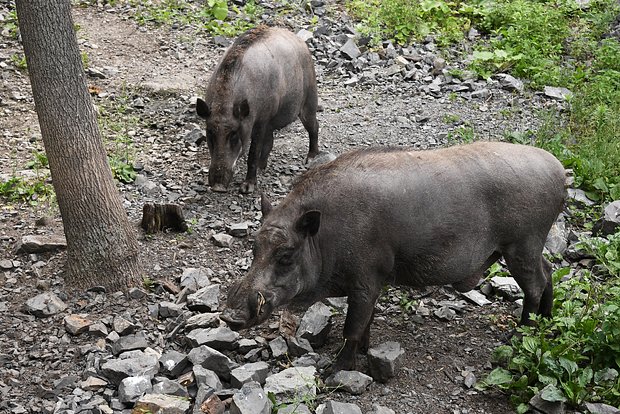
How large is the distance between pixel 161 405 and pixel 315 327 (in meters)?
1.50

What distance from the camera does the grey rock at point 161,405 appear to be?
532 cm

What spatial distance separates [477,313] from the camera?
278 inches

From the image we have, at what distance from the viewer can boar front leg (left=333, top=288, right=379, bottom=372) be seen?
5996mm

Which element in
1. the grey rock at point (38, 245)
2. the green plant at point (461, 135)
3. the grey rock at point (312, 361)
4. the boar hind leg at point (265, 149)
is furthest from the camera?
the green plant at point (461, 135)

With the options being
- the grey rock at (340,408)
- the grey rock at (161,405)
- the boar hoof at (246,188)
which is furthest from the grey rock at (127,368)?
the boar hoof at (246,188)

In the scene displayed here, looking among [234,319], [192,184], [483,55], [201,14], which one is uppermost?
[201,14]

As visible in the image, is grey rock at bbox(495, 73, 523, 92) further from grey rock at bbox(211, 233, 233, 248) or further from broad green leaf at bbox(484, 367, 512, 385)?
broad green leaf at bbox(484, 367, 512, 385)

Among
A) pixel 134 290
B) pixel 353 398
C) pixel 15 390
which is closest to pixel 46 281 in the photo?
pixel 134 290

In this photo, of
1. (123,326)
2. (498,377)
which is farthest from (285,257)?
(498,377)

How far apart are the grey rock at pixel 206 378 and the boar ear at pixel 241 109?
3947 mm

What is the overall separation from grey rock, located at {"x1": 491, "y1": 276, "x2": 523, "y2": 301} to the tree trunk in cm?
308

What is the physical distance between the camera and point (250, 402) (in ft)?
17.4

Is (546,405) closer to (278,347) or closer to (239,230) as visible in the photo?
(278,347)

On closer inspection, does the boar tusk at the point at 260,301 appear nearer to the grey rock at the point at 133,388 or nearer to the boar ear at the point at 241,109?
the grey rock at the point at 133,388
